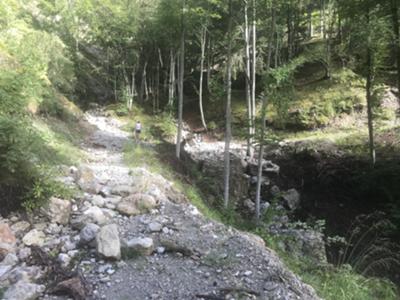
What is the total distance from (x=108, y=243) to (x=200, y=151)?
44.5ft

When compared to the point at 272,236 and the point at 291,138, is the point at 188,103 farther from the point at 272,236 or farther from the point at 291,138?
the point at 272,236

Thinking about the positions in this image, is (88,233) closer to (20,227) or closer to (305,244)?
(20,227)

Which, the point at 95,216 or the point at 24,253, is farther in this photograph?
the point at 95,216

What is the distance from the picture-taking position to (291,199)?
42.5ft

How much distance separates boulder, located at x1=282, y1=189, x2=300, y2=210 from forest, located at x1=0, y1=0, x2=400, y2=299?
0.06m

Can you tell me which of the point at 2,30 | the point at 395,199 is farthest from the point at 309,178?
the point at 2,30

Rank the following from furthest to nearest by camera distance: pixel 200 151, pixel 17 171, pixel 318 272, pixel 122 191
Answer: pixel 200 151 < pixel 122 191 < pixel 318 272 < pixel 17 171

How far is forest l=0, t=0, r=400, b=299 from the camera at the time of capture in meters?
5.98

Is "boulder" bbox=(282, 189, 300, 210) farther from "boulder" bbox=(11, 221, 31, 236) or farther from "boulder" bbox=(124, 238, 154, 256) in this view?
"boulder" bbox=(11, 221, 31, 236)

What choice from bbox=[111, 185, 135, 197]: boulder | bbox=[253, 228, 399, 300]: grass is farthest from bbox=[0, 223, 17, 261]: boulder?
bbox=[253, 228, 399, 300]: grass

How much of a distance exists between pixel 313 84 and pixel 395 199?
502 inches

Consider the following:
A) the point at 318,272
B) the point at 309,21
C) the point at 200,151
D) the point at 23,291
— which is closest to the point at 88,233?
the point at 23,291

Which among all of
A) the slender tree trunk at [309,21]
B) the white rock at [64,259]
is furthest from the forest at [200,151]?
the slender tree trunk at [309,21]

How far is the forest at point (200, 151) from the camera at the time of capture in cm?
598
